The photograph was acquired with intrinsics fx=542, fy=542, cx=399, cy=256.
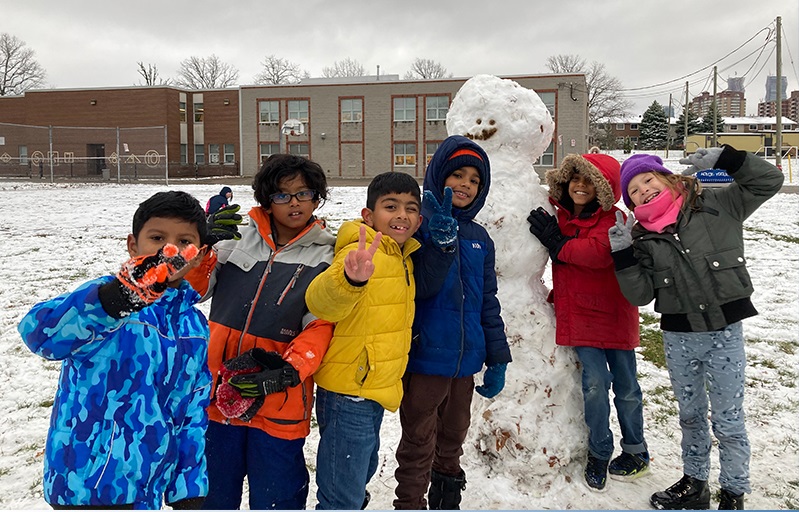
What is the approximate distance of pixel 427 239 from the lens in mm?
2371

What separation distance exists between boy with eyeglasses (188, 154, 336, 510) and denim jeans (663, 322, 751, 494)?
1.83m

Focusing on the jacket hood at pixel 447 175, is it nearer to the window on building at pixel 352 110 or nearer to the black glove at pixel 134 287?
the black glove at pixel 134 287

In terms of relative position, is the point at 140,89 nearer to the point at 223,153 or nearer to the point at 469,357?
the point at 223,153

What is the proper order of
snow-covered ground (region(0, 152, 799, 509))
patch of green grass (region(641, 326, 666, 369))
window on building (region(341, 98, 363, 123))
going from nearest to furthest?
snow-covered ground (region(0, 152, 799, 509)) < patch of green grass (region(641, 326, 666, 369)) < window on building (region(341, 98, 363, 123))

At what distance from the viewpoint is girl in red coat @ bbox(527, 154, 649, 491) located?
287 cm

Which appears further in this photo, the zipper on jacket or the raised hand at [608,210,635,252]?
the raised hand at [608,210,635,252]

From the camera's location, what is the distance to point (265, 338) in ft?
7.10

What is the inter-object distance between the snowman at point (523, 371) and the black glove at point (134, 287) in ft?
6.23

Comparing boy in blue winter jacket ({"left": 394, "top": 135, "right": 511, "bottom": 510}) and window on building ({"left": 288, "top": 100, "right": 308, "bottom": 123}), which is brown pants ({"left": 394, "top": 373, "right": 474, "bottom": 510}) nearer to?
boy in blue winter jacket ({"left": 394, "top": 135, "right": 511, "bottom": 510})

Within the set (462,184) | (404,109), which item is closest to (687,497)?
(462,184)

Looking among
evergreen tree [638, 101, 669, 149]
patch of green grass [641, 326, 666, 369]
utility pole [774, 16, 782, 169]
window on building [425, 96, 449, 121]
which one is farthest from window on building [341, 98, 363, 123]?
evergreen tree [638, 101, 669, 149]

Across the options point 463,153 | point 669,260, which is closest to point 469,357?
point 463,153

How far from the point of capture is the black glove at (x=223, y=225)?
207 cm

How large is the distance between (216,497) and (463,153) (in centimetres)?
182
